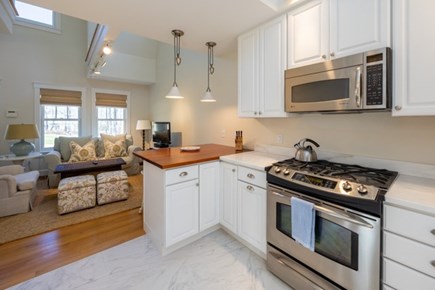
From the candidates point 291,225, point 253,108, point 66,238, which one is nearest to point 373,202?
point 291,225

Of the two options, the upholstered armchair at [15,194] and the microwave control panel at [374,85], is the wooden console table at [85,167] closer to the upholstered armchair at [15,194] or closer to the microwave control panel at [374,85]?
the upholstered armchair at [15,194]

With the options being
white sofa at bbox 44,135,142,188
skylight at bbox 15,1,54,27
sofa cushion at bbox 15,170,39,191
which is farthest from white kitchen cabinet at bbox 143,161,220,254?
skylight at bbox 15,1,54,27

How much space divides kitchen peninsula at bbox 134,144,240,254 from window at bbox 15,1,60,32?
17.3 feet

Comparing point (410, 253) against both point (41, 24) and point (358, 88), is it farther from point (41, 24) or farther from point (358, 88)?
point (41, 24)

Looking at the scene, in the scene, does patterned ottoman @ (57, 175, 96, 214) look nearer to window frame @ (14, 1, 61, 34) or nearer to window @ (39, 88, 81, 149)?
window @ (39, 88, 81, 149)

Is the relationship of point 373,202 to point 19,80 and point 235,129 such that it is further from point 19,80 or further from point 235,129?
point 19,80

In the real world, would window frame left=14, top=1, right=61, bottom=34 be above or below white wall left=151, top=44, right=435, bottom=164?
above

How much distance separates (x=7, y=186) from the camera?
2.93 meters

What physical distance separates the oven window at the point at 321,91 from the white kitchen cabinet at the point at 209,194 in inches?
46.1

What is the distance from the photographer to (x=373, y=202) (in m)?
1.22

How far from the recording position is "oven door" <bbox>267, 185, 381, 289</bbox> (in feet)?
4.08

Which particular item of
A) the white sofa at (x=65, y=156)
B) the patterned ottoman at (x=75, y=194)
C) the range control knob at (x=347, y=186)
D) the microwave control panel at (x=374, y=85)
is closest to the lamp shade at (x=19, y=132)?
the white sofa at (x=65, y=156)

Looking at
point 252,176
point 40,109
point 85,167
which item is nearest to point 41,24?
point 40,109

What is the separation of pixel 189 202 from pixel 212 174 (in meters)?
0.42
